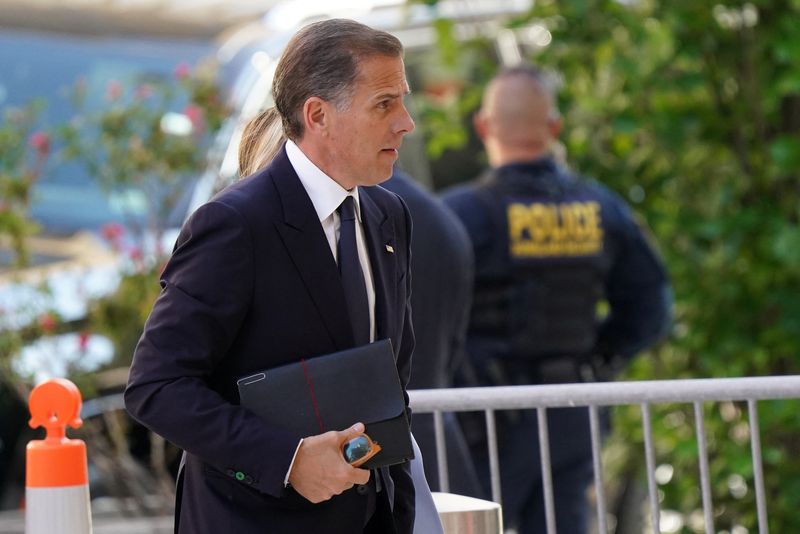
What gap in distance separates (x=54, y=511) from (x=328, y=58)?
49.3 inches

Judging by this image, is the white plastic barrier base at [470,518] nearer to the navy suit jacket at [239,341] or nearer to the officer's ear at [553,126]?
the navy suit jacket at [239,341]

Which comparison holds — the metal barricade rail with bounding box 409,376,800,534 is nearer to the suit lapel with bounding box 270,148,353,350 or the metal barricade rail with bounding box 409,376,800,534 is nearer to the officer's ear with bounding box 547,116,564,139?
the suit lapel with bounding box 270,148,353,350

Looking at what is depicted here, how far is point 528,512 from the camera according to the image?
554cm

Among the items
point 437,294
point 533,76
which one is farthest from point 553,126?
point 437,294

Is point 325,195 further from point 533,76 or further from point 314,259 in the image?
point 533,76

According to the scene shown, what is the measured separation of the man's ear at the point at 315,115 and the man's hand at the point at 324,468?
0.53 metres

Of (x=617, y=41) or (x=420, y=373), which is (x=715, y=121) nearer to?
(x=617, y=41)

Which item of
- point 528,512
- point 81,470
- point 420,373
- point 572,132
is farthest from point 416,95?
point 81,470

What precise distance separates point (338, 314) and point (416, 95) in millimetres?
4995

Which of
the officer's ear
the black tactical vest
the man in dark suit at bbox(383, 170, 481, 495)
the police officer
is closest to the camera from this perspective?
the man in dark suit at bbox(383, 170, 481, 495)

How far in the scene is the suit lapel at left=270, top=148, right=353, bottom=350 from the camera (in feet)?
8.87

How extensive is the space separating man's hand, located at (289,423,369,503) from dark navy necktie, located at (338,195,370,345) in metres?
0.24

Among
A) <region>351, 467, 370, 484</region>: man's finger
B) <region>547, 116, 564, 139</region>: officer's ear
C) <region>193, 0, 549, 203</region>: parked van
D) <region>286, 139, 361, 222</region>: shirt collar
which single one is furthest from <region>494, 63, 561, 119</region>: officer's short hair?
<region>351, 467, 370, 484</region>: man's finger

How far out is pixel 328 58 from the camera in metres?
2.73
